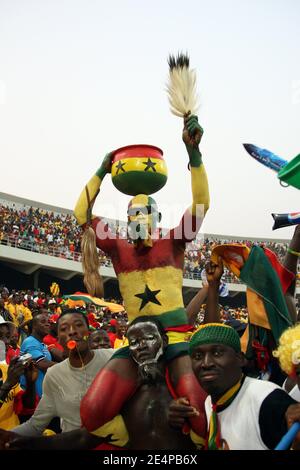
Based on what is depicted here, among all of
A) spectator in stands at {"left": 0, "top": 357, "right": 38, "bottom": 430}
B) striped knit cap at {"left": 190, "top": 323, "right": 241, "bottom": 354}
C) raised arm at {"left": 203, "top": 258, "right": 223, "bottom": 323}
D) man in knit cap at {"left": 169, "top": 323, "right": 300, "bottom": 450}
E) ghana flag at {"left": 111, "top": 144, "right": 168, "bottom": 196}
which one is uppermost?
ghana flag at {"left": 111, "top": 144, "right": 168, "bottom": 196}

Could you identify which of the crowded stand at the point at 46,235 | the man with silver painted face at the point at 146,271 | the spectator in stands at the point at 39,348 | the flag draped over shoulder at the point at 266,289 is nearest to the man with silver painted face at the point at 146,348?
the man with silver painted face at the point at 146,271

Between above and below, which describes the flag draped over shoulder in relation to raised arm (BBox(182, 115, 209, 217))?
below

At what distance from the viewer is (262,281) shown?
10.6 feet

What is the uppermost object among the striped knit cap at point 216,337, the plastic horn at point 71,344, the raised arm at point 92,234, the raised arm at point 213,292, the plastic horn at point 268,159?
the plastic horn at point 268,159

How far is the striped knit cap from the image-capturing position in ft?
8.46

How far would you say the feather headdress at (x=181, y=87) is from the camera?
351 cm

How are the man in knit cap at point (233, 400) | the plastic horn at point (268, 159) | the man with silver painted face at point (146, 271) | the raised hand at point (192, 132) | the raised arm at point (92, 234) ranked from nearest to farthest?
the man in knit cap at point (233, 400), the man with silver painted face at point (146, 271), the raised hand at point (192, 132), the raised arm at point (92, 234), the plastic horn at point (268, 159)

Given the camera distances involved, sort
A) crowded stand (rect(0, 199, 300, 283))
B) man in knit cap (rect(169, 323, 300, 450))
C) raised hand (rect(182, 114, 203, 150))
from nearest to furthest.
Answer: man in knit cap (rect(169, 323, 300, 450)) → raised hand (rect(182, 114, 203, 150)) → crowded stand (rect(0, 199, 300, 283))

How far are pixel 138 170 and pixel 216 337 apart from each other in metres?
1.52

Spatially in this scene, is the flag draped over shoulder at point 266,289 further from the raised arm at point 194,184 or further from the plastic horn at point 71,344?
the plastic horn at point 71,344

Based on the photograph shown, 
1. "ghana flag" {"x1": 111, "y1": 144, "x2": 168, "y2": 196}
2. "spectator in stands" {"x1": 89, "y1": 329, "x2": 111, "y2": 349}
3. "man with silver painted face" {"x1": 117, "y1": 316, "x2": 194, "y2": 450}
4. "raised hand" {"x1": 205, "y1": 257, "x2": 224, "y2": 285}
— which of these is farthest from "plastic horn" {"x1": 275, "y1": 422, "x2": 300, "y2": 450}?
"spectator in stands" {"x1": 89, "y1": 329, "x2": 111, "y2": 349}

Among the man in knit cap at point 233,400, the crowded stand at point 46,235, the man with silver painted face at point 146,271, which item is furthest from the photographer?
the crowded stand at point 46,235

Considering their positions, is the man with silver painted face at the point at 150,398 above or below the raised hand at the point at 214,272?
below

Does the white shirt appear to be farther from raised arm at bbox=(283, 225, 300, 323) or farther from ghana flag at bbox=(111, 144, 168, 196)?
raised arm at bbox=(283, 225, 300, 323)
